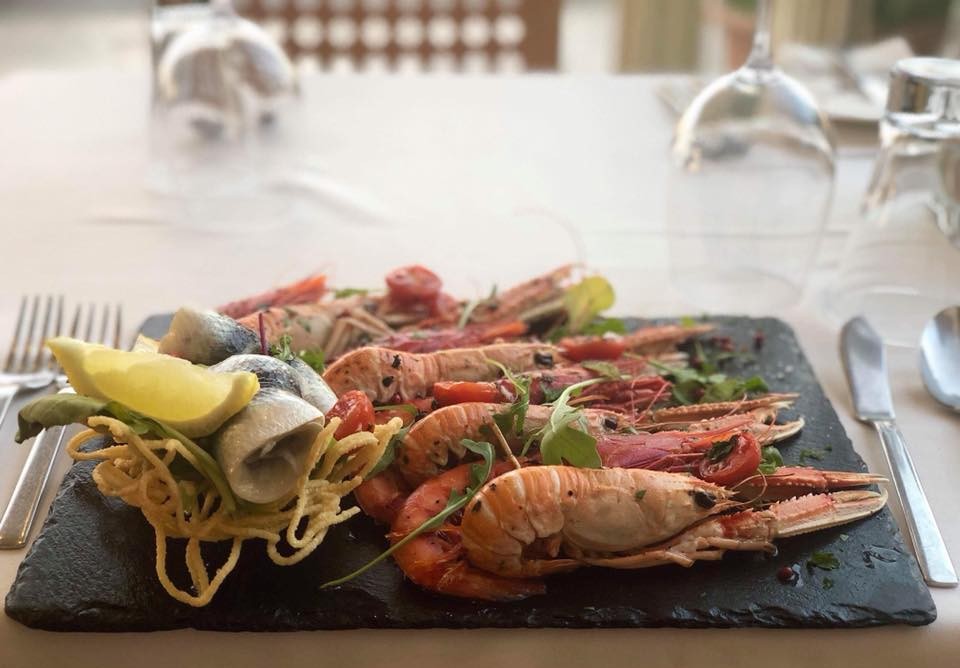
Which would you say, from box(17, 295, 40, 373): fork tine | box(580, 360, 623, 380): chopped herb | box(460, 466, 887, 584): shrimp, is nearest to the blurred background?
box(17, 295, 40, 373): fork tine

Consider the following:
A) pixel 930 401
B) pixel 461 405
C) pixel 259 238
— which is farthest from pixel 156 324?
pixel 930 401

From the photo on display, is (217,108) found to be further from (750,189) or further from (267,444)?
(267,444)

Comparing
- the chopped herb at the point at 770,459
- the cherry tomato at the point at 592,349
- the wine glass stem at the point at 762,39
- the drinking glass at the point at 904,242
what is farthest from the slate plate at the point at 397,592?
the wine glass stem at the point at 762,39

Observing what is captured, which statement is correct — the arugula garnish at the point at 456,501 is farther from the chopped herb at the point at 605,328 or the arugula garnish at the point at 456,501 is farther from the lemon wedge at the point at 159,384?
the chopped herb at the point at 605,328

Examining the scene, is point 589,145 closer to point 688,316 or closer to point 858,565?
point 688,316

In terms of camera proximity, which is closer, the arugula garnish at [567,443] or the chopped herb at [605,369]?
the arugula garnish at [567,443]
